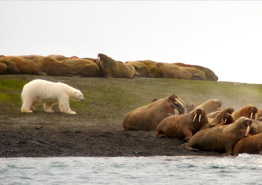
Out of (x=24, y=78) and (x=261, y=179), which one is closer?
(x=261, y=179)

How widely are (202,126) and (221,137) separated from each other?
1.29 meters

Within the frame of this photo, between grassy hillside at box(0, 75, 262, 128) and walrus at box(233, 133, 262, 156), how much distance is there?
6.59m

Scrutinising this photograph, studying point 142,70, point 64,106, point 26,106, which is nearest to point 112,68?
point 142,70

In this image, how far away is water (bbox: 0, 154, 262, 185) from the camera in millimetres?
10891

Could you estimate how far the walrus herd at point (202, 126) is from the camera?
45.2 feet

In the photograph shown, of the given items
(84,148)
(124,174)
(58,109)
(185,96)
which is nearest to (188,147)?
(84,148)

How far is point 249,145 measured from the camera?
44.5 feet

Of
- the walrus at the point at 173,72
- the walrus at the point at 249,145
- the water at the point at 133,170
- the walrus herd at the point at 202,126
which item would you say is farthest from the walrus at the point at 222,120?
the walrus at the point at 173,72

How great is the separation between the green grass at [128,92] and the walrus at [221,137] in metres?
6.24

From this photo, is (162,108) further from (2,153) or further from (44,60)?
(44,60)

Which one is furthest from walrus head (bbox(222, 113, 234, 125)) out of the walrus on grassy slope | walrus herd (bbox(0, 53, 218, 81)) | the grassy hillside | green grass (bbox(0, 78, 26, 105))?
the walrus on grassy slope

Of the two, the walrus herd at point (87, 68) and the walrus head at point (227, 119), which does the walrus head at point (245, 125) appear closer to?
the walrus head at point (227, 119)

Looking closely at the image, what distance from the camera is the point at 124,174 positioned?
452 inches

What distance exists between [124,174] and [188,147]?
3.32m
